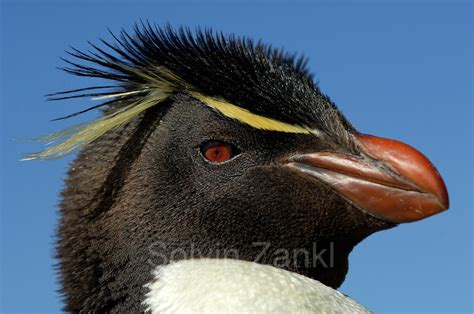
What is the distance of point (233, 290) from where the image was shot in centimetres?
446

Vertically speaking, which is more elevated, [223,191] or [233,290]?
[223,191]

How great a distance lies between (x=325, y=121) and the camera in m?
5.01

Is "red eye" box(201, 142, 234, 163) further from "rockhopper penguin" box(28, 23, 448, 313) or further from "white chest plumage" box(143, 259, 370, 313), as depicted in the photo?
Answer: "white chest plumage" box(143, 259, 370, 313)

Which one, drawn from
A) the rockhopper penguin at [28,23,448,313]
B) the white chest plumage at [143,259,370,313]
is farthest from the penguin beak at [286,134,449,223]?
the white chest plumage at [143,259,370,313]

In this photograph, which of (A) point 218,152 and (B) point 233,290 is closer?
(B) point 233,290

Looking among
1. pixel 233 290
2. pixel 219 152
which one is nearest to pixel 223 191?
pixel 219 152

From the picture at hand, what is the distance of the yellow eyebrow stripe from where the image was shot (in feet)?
16.0

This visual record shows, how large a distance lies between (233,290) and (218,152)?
94 centimetres

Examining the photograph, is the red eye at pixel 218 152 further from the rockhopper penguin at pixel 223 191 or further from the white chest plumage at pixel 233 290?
the white chest plumage at pixel 233 290

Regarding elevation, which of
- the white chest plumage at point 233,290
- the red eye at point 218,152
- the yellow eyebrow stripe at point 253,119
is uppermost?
the yellow eyebrow stripe at point 253,119

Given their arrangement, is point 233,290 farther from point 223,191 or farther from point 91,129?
point 91,129

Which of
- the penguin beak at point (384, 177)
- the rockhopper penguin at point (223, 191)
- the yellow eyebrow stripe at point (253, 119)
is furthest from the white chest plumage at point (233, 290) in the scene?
the yellow eyebrow stripe at point (253, 119)

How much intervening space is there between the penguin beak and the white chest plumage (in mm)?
616

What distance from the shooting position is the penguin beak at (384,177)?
179 inches
